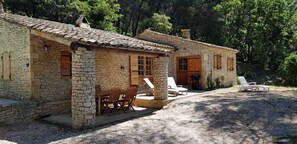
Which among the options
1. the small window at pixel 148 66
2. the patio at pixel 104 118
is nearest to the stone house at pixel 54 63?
the patio at pixel 104 118

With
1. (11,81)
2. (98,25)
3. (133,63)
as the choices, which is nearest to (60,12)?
(98,25)

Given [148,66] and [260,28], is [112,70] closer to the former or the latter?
[148,66]

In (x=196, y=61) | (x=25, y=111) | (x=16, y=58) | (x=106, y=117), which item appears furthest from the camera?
(x=196, y=61)

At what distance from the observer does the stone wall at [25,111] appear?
297 inches

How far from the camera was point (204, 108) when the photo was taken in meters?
8.79

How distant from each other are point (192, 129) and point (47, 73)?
5.59 meters

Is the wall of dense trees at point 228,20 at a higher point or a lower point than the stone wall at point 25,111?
higher

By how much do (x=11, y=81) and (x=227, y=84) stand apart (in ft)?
45.6

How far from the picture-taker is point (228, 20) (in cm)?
2852

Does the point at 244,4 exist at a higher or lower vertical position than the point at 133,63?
higher

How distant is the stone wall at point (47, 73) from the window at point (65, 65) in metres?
Answer: 0.15

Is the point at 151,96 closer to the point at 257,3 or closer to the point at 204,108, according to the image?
the point at 204,108

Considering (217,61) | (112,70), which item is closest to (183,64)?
(217,61)

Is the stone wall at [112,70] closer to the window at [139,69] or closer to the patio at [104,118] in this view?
the window at [139,69]
